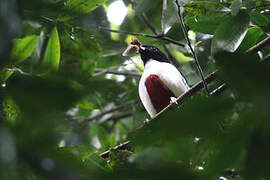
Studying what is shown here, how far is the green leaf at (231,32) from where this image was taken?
1989 millimetres

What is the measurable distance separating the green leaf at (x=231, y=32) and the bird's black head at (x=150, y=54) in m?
1.81

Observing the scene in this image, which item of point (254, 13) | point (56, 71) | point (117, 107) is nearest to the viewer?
point (56, 71)

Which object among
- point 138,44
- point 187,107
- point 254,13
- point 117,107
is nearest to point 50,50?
point 254,13

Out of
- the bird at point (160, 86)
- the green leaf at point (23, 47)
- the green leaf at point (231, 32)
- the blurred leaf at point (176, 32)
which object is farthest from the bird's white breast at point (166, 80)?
the green leaf at point (23, 47)

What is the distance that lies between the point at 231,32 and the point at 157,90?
138cm

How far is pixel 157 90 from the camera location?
10.9ft

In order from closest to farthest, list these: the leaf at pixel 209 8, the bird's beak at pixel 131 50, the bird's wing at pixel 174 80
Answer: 1. the leaf at pixel 209 8
2. the bird's wing at pixel 174 80
3. the bird's beak at pixel 131 50

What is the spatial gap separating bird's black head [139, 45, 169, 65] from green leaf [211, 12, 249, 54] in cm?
181

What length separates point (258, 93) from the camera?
768 millimetres

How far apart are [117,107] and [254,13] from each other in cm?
246

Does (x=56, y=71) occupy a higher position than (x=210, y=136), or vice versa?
(x=56, y=71)

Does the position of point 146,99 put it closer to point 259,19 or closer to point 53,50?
point 259,19

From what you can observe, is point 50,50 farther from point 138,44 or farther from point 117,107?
point 117,107

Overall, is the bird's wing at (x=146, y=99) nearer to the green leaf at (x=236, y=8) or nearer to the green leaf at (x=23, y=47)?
the green leaf at (x=236, y=8)
